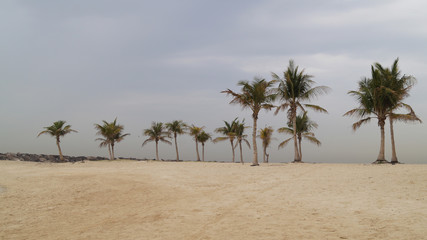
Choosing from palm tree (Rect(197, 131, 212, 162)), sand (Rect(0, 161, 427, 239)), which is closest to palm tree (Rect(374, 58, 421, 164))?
sand (Rect(0, 161, 427, 239))

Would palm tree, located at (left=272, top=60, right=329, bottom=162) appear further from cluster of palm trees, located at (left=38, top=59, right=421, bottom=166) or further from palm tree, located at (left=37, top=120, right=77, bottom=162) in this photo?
palm tree, located at (left=37, top=120, right=77, bottom=162)

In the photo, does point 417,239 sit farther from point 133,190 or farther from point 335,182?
point 133,190

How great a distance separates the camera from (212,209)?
851 cm

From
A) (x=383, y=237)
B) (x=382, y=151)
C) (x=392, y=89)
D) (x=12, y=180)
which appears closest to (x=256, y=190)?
(x=383, y=237)

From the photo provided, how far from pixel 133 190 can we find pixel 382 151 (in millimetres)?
24059

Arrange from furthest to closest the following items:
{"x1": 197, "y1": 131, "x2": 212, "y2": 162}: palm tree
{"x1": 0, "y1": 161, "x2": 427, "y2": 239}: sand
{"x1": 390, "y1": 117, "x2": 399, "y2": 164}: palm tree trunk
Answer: {"x1": 197, "y1": 131, "x2": 212, "y2": 162}: palm tree
{"x1": 390, "y1": 117, "x2": 399, "y2": 164}: palm tree trunk
{"x1": 0, "y1": 161, "x2": 427, "y2": 239}: sand

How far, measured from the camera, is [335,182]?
504 inches

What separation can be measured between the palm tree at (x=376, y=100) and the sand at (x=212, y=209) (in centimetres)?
1433

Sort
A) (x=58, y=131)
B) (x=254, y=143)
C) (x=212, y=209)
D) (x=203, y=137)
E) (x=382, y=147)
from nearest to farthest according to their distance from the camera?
(x=212, y=209) → (x=382, y=147) → (x=254, y=143) → (x=58, y=131) → (x=203, y=137)

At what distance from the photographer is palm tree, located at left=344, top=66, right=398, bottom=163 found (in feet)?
83.7

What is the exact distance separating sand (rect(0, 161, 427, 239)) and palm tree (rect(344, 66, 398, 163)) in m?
14.3

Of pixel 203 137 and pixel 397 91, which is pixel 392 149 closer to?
pixel 397 91

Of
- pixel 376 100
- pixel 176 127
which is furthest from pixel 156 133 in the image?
pixel 376 100

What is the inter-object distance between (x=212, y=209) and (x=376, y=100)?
24567mm
